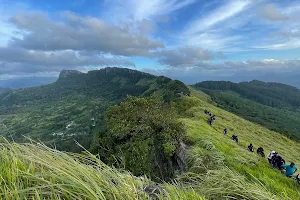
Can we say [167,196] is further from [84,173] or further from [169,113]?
[169,113]

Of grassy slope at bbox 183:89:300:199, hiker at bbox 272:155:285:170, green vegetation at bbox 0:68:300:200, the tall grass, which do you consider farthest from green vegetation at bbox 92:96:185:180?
the tall grass

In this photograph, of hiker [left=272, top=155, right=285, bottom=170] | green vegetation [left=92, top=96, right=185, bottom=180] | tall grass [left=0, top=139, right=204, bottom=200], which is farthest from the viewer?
green vegetation [left=92, top=96, right=185, bottom=180]

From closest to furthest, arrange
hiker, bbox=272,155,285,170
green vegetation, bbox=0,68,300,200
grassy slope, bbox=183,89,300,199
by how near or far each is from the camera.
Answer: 1. green vegetation, bbox=0,68,300,200
2. grassy slope, bbox=183,89,300,199
3. hiker, bbox=272,155,285,170

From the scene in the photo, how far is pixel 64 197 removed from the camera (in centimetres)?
256

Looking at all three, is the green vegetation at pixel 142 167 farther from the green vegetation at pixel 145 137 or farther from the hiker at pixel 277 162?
the hiker at pixel 277 162

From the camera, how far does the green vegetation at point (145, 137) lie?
16.6 metres

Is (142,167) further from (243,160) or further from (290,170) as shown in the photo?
(290,170)

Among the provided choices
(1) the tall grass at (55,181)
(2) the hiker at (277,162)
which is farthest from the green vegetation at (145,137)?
(1) the tall grass at (55,181)

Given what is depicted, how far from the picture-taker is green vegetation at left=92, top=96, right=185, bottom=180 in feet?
54.4

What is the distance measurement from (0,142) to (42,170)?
4.54 feet

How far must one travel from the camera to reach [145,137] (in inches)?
749

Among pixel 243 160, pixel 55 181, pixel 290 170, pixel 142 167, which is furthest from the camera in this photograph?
pixel 142 167

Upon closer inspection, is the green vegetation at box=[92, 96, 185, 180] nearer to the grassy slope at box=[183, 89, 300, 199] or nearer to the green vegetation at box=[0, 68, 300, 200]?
the green vegetation at box=[0, 68, 300, 200]

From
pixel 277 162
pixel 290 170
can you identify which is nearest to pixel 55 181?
pixel 290 170
